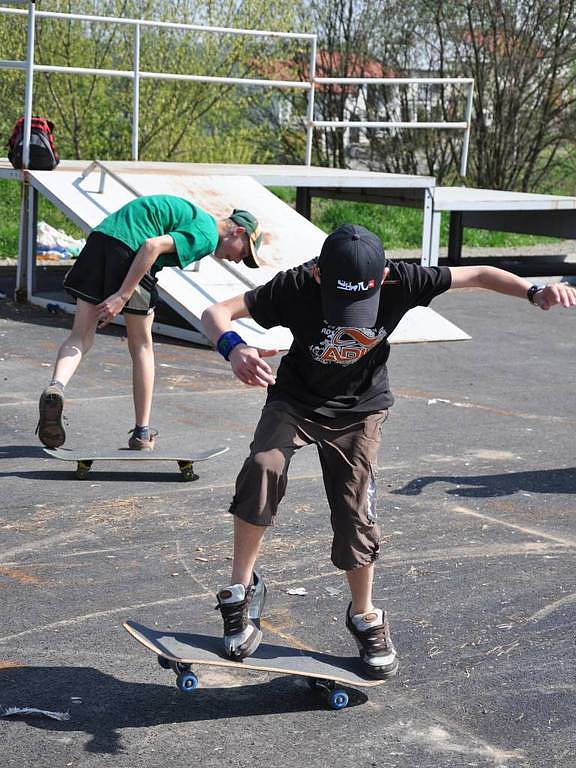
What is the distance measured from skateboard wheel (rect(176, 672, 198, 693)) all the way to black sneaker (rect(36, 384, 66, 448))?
2.85m

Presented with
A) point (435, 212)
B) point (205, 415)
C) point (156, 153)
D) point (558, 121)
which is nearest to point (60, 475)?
point (205, 415)

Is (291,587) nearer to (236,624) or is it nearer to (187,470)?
(236,624)

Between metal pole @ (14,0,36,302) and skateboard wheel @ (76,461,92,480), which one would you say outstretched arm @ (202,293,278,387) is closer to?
skateboard wheel @ (76,461,92,480)

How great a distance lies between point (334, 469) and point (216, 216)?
8.27m

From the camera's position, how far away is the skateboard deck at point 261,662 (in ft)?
12.0

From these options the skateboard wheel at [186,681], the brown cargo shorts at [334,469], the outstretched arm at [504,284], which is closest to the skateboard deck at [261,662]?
the skateboard wheel at [186,681]

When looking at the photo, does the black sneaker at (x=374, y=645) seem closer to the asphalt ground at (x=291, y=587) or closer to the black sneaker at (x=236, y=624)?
the asphalt ground at (x=291, y=587)

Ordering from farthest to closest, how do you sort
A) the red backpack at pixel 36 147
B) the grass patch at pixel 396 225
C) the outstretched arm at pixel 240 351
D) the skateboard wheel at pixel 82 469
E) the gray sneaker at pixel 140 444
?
the grass patch at pixel 396 225 < the red backpack at pixel 36 147 < the gray sneaker at pixel 140 444 < the skateboard wheel at pixel 82 469 < the outstretched arm at pixel 240 351

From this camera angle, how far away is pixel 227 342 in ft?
11.9

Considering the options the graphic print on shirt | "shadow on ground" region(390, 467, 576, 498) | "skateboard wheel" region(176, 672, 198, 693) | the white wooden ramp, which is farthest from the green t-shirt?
the white wooden ramp

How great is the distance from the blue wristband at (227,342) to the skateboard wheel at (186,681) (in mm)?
1037

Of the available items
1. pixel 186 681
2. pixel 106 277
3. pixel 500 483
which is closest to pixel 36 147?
pixel 106 277

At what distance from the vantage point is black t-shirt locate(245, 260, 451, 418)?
379cm

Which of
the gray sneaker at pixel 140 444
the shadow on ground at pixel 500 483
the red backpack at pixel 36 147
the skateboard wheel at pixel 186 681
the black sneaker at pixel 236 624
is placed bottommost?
the shadow on ground at pixel 500 483
